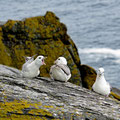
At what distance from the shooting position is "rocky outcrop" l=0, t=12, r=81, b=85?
2045 cm

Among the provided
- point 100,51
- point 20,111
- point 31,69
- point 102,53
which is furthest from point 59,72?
point 100,51

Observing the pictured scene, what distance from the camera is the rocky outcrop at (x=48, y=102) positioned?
995 cm

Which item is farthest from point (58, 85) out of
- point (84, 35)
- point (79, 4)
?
point (79, 4)

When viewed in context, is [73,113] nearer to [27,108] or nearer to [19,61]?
[27,108]

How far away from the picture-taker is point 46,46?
20.7 m

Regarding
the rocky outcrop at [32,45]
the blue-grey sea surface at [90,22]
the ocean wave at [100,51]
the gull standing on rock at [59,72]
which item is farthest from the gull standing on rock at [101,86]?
the ocean wave at [100,51]

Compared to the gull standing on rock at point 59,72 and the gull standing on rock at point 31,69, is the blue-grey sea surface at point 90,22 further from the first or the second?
the gull standing on rock at point 31,69

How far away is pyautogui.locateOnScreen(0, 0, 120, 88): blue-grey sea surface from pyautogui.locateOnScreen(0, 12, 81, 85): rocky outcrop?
12.8 m

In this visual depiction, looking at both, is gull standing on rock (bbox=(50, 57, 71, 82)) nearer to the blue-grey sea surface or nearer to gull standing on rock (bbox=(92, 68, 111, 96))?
gull standing on rock (bbox=(92, 68, 111, 96))

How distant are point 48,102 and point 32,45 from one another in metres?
10.3

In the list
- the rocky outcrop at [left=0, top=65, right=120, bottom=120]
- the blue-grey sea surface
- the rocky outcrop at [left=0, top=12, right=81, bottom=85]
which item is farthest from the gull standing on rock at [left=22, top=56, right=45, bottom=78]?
the blue-grey sea surface

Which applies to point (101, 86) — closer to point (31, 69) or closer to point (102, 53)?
point (31, 69)

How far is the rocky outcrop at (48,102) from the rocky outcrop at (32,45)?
7968 millimetres

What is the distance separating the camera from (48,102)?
34.8 ft
